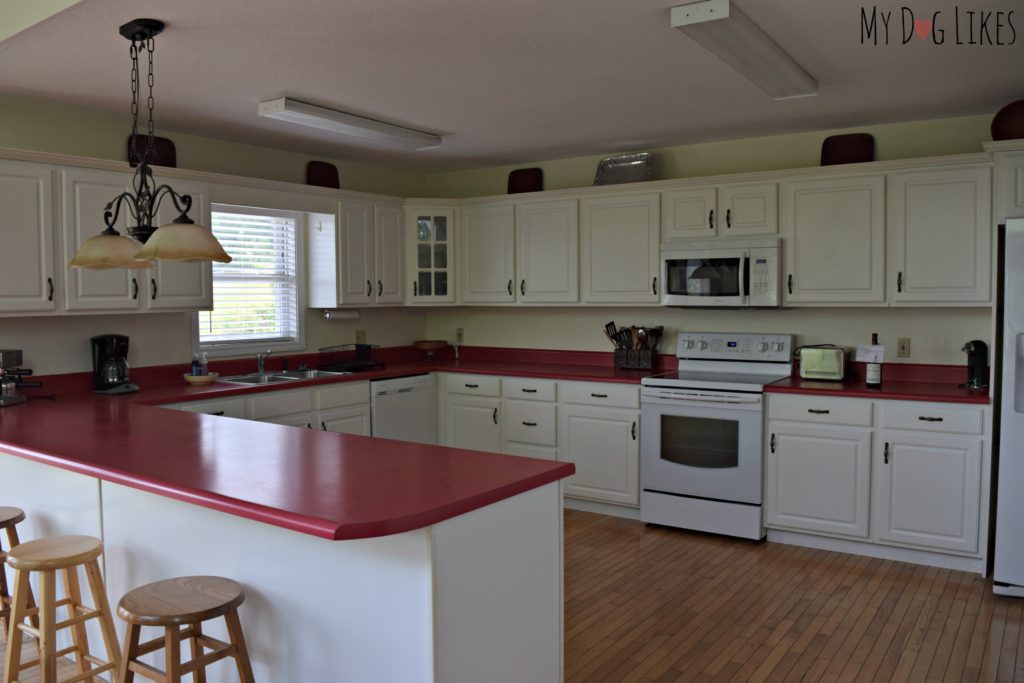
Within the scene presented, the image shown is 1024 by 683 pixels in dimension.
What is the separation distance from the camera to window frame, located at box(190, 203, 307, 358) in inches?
188

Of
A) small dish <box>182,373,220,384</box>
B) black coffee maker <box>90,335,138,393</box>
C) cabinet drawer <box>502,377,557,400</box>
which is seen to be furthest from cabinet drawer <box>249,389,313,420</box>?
cabinet drawer <box>502,377,557,400</box>

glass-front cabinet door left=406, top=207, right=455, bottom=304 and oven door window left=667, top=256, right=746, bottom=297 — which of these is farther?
glass-front cabinet door left=406, top=207, right=455, bottom=304

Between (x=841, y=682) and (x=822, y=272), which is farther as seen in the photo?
(x=822, y=272)

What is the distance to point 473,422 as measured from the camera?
5.52 metres

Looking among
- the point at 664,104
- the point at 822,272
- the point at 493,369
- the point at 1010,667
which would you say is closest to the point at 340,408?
the point at 493,369

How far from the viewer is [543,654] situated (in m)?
2.29

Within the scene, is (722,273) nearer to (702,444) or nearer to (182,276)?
(702,444)

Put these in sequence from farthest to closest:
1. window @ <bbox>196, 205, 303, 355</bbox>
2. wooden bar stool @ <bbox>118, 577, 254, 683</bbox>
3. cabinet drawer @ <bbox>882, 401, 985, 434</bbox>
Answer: window @ <bbox>196, 205, 303, 355</bbox>
cabinet drawer @ <bbox>882, 401, 985, 434</bbox>
wooden bar stool @ <bbox>118, 577, 254, 683</bbox>

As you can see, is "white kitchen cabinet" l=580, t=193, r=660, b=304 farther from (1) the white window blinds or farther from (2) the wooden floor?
(1) the white window blinds

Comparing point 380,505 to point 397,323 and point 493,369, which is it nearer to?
point 493,369

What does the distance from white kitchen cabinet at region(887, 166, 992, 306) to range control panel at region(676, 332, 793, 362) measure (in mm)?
721

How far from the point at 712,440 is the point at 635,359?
96 cm

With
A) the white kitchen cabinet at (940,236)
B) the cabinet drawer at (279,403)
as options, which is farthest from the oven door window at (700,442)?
the cabinet drawer at (279,403)

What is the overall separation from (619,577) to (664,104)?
243 cm
